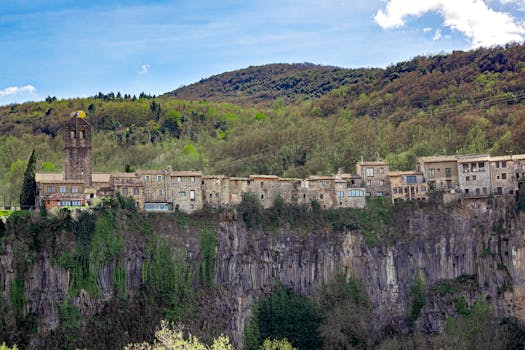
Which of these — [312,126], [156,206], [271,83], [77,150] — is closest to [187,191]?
[156,206]

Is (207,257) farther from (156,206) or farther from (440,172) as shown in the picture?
(440,172)

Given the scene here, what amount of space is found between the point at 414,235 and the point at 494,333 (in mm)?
11098

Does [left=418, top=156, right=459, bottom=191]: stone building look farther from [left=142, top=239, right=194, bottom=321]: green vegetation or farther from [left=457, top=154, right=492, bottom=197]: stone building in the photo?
[left=142, top=239, right=194, bottom=321]: green vegetation

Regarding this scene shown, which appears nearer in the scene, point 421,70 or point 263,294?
point 263,294

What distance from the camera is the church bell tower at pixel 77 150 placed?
249 feet

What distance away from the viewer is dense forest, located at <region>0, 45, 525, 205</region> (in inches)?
3656

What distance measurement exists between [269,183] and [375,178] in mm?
10061

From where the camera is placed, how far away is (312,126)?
10231cm

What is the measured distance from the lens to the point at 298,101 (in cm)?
→ 14462

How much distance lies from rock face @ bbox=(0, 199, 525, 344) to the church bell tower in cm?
790

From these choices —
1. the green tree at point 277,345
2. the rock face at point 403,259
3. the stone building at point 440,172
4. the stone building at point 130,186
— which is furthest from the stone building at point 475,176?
the stone building at point 130,186

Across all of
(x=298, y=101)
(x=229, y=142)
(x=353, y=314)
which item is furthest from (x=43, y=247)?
(x=298, y=101)

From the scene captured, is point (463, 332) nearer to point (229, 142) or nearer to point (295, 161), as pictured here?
point (295, 161)

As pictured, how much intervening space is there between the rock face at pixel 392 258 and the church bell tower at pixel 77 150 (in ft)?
25.9
